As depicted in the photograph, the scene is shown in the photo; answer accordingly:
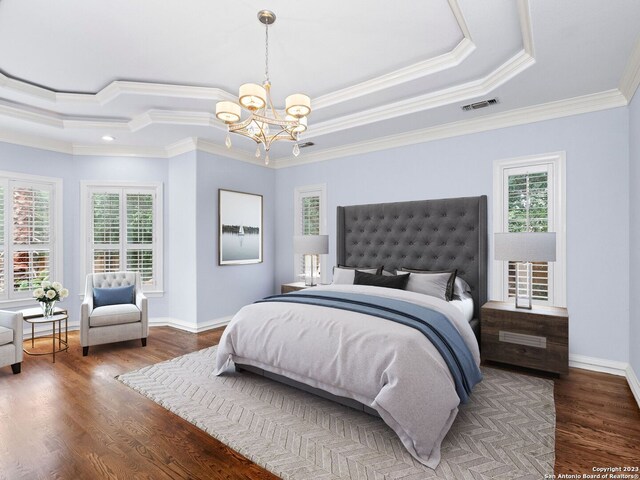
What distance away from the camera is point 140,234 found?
5.21 m

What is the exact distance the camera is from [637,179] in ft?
9.47

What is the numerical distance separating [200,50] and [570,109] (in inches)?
140

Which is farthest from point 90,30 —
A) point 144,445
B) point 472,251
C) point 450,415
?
point 472,251

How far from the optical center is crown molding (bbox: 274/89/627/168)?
3348 millimetres

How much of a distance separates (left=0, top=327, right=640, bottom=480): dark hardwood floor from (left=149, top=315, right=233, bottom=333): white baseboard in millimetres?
1456

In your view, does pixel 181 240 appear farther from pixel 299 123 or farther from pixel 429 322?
pixel 429 322

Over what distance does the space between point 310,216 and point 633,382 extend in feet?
13.5

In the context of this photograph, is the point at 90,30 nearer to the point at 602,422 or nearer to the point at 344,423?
the point at 344,423

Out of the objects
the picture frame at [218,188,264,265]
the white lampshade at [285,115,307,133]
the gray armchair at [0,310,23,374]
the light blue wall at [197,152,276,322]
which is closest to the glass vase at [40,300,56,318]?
the gray armchair at [0,310,23,374]

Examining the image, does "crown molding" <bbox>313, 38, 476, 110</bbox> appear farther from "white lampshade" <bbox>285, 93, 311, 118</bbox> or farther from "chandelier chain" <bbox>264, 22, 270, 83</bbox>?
"white lampshade" <bbox>285, 93, 311, 118</bbox>

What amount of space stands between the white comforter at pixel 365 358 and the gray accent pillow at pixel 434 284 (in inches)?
22.5

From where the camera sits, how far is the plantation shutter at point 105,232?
5.07 meters

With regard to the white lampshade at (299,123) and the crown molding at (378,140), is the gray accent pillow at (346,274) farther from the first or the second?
the white lampshade at (299,123)

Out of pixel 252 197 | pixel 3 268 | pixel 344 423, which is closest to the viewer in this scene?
pixel 344 423
